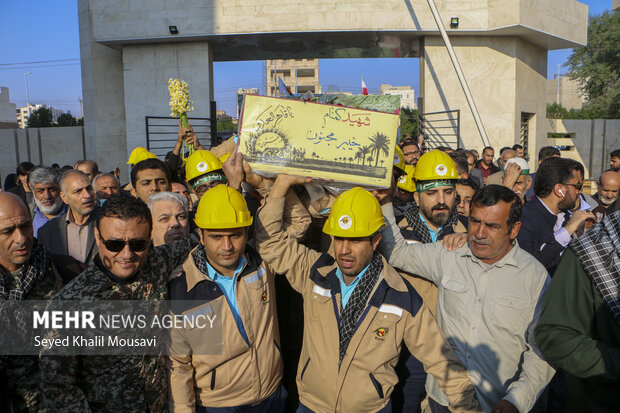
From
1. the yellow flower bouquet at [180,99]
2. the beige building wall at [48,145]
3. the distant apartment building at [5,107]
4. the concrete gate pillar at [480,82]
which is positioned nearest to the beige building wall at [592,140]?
the concrete gate pillar at [480,82]

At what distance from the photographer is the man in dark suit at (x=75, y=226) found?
4.16 m

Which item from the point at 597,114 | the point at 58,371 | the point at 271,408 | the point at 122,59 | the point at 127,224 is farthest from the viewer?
the point at 597,114

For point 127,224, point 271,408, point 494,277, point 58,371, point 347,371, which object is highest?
point 127,224

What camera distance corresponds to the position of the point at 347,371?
8.55 ft

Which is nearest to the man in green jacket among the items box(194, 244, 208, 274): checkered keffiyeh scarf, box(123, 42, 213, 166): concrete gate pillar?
box(194, 244, 208, 274): checkered keffiyeh scarf

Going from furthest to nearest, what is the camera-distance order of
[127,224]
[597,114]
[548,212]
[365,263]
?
1. [597,114]
2. [548,212]
3. [365,263]
4. [127,224]

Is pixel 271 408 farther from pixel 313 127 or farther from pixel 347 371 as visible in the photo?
pixel 313 127

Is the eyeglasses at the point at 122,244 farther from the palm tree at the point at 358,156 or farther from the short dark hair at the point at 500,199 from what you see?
the short dark hair at the point at 500,199

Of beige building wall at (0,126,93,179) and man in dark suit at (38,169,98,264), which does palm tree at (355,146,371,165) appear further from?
beige building wall at (0,126,93,179)

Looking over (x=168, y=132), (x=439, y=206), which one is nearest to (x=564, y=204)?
(x=439, y=206)

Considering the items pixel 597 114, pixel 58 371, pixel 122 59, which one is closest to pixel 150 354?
pixel 58 371

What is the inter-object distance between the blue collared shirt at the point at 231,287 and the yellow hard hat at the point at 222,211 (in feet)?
1.05

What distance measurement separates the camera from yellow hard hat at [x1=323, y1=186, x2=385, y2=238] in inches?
104

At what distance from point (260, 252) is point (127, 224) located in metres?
0.81
